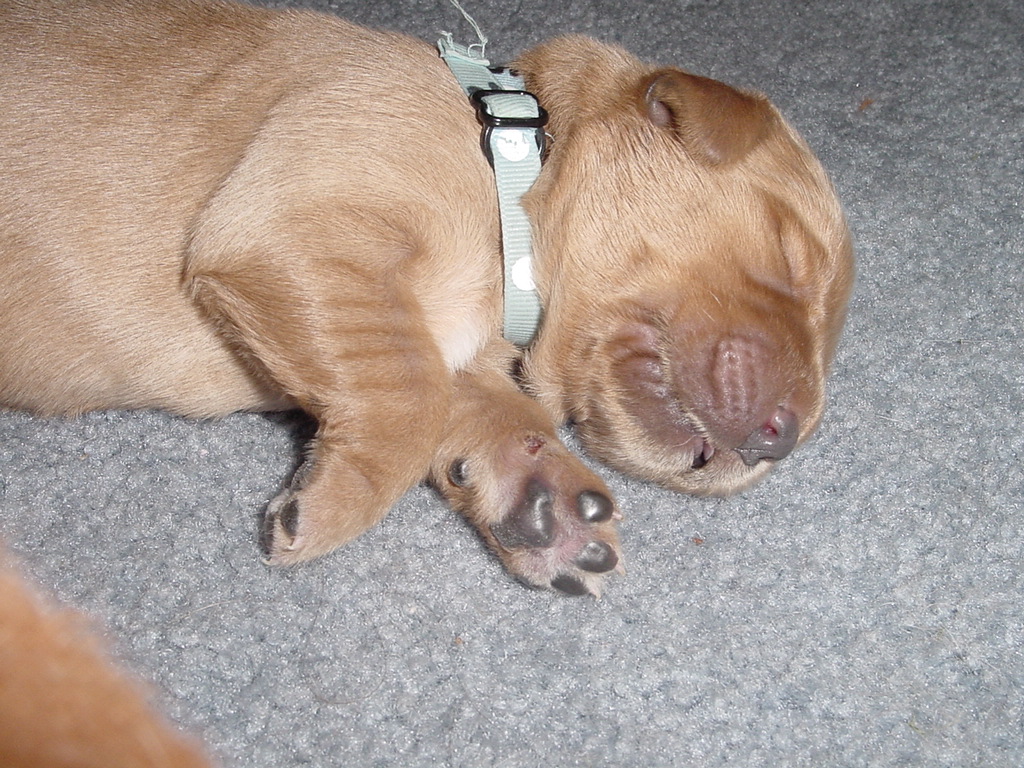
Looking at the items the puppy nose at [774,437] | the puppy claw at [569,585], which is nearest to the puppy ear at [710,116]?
the puppy nose at [774,437]

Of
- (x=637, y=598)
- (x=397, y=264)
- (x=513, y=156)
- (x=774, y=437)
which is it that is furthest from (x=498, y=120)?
(x=637, y=598)

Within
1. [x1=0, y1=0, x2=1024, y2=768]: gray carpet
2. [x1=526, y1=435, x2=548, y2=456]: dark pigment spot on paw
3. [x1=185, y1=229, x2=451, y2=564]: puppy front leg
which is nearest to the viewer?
[x1=185, y1=229, x2=451, y2=564]: puppy front leg

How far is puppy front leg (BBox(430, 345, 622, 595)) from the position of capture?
2.01 meters

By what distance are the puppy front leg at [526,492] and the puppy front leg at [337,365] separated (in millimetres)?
233

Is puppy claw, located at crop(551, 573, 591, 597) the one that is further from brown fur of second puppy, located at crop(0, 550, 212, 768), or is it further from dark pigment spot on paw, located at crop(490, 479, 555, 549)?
brown fur of second puppy, located at crop(0, 550, 212, 768)

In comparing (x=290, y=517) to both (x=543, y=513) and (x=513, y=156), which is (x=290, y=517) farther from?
(x=513, y=156)

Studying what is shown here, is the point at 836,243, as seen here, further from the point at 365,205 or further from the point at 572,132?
the point at 365,205

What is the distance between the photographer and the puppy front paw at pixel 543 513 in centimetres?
201

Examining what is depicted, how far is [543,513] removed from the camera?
201 centimetres

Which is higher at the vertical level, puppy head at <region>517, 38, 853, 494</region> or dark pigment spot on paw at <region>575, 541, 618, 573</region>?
puppy head at <region>517, 38, 853, 494</region>

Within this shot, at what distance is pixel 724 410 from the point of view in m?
1.91

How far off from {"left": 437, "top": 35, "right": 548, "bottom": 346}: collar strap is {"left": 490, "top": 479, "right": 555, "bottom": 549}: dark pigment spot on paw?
378 mm

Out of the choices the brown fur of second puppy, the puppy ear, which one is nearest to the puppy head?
the puppy ear

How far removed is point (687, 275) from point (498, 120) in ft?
1.60
